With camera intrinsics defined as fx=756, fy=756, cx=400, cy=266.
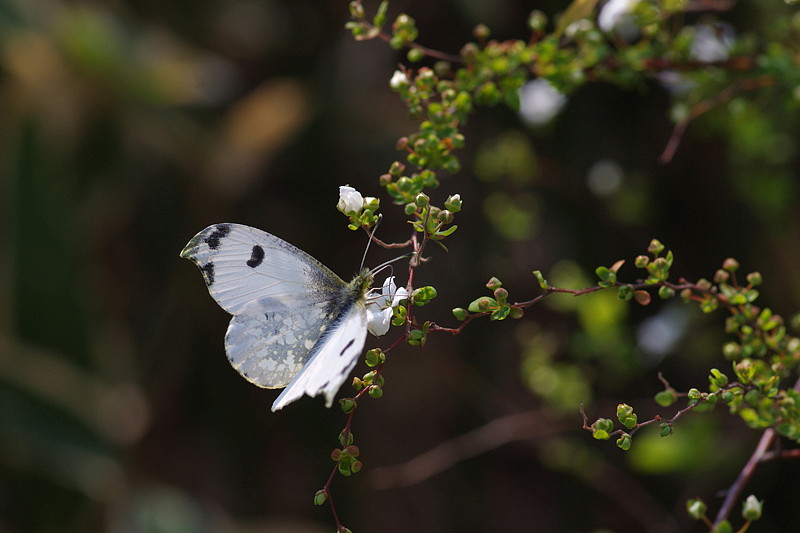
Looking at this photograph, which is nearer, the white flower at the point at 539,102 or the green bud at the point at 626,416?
the green bud at the point at 626,416

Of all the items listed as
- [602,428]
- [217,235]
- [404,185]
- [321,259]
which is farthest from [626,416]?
[321,259]

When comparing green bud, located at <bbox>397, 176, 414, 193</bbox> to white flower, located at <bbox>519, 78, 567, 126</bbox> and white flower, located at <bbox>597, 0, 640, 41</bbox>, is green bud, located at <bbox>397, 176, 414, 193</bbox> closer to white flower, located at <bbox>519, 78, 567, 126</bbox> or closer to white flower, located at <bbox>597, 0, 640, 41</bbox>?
white flower, located at <bbox>597, 0, 640, 41</bbox>

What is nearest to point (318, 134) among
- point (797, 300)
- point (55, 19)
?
point (55, 19)

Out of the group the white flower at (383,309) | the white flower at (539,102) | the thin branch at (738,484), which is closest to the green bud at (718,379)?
the thin branch at (738,484)

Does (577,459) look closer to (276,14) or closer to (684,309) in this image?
(684,309)

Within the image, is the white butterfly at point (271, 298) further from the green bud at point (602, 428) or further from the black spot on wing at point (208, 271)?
the green bud at point (602, 428)

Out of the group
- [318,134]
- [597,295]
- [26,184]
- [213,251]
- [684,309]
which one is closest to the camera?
[213,251]
